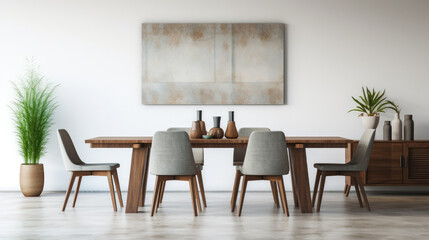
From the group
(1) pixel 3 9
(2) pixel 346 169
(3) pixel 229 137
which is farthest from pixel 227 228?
(1) pixel 3 9

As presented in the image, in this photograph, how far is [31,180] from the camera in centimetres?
653

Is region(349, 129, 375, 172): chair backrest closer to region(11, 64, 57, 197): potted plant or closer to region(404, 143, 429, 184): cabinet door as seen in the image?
region(404, 143, 429, 184): cabinet door

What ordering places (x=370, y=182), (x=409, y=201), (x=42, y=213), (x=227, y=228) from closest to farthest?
(x=227, y=228)
(x=42, y=213)
(x=409, y=201)
(x=370, y=182)

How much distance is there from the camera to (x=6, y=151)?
275 inches

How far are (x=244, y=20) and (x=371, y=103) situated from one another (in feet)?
6.71

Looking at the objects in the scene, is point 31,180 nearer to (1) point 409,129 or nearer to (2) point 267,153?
(2) point 267,153

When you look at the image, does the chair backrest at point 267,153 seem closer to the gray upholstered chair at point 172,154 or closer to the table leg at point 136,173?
the gray upholstered chair at point 172,154

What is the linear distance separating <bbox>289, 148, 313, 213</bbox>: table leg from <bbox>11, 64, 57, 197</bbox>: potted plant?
341 cm

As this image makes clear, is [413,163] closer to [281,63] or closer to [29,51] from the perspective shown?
[281,63]

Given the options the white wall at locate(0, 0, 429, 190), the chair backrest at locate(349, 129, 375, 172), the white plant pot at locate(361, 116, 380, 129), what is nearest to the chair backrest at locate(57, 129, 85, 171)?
the white wall at locate(0, 0, 429, 190)

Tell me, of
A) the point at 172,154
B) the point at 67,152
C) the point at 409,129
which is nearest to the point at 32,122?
the point at 67,152

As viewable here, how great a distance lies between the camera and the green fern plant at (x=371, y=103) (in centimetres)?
672

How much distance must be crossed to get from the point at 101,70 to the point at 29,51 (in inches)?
40.3

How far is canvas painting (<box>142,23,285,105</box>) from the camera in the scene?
6.94 metres
